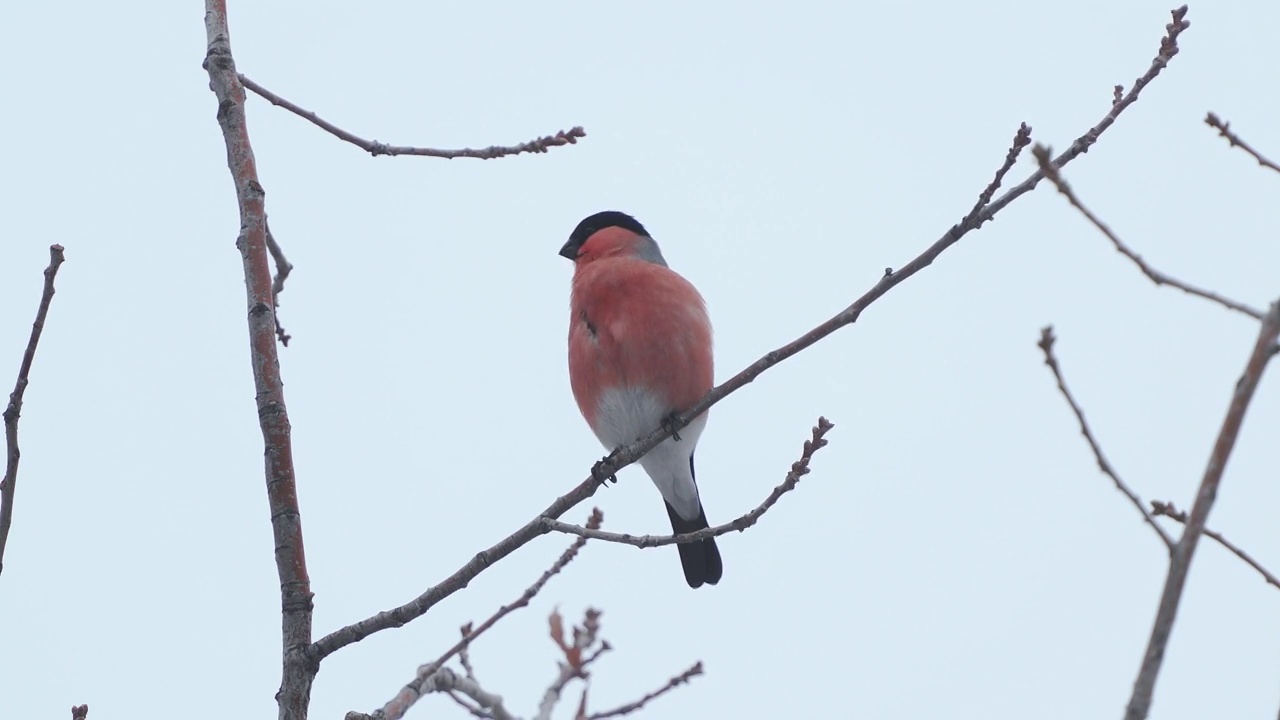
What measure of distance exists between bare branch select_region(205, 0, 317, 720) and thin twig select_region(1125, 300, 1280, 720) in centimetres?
158

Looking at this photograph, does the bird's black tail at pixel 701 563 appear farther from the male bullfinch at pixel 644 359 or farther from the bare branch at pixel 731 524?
the bare branch at pixel 731 524

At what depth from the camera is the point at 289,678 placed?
97.3 inches

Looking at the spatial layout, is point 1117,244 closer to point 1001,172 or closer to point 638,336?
point 1001,172

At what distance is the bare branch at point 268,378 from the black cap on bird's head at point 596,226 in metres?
2.98

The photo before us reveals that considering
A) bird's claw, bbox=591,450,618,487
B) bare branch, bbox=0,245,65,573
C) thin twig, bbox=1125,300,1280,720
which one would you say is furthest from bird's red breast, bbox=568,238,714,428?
thin twig, bbox=1125,300,1280,720

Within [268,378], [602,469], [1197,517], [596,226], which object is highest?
[596,226]

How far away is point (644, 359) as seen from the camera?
4.88 meters

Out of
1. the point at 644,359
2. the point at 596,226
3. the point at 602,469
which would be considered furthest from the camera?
the point at 596,226

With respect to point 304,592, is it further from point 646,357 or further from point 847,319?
point 646,357

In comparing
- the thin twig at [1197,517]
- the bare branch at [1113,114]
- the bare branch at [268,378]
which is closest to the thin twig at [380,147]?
the bare branch at [268,378]

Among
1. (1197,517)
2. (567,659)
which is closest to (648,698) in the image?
(567,659)

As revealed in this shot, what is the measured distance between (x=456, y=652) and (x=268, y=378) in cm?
81

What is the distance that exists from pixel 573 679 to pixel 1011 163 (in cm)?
159

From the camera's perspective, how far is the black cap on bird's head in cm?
600
